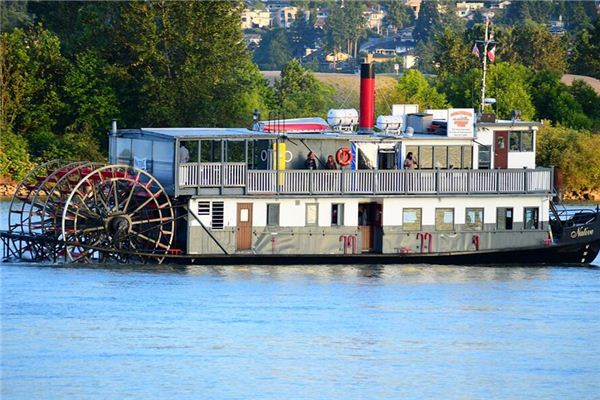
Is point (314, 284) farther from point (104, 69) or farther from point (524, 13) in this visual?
point (524, 13)

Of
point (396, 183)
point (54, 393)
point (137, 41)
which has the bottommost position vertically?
point (54, 393)

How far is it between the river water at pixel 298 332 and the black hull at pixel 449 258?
11.8 inches

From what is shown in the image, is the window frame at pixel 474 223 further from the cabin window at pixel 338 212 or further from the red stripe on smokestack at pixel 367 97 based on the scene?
the red stripe on smokestack at pixel 367 97

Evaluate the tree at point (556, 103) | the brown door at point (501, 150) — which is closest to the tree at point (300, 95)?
the tree at point (556, 103)

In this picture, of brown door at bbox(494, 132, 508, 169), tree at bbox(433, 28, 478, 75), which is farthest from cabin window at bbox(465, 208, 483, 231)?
tree at bbox(433, 28, 478, 75)

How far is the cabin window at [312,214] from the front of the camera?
1870 inches

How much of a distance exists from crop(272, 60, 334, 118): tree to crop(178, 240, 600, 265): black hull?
117ft

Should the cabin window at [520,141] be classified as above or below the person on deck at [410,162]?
above

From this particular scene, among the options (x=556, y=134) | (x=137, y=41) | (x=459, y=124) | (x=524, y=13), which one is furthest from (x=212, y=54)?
(x=524, y=13)

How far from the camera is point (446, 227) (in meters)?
48.6

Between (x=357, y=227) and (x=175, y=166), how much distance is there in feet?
17.5

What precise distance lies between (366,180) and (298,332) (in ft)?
29.0

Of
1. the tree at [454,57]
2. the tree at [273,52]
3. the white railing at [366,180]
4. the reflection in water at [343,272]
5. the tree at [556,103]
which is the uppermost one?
the tree at [273,52]

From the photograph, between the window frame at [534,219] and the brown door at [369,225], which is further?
the window frame at [534,219]
